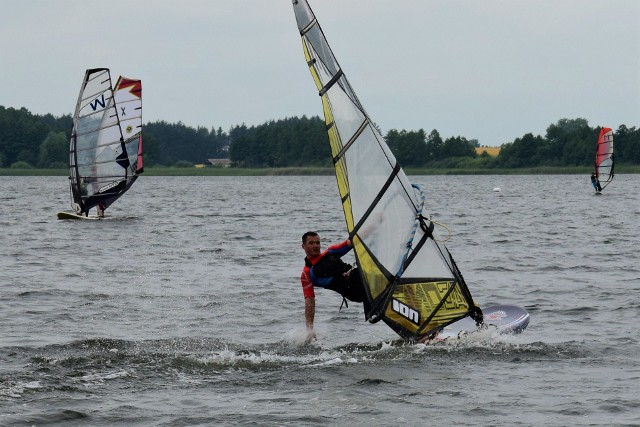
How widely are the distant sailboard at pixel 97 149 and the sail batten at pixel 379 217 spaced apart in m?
21.2

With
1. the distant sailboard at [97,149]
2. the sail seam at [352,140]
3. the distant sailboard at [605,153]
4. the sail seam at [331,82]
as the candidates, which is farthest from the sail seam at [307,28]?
the distant sailboard at [605,153]

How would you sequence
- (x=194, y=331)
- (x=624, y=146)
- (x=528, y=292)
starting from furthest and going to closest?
(x=624, y=146)
(x=528, y=292)
(x=194, y=331)

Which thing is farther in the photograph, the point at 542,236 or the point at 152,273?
the point at 542,236

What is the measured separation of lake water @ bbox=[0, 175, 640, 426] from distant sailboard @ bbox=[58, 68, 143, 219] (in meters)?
8.69

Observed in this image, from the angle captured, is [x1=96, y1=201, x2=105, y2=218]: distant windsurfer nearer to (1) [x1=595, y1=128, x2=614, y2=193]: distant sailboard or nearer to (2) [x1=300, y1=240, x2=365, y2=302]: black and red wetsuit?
(2) [x1=300, y1=240, x2=365, y2=302]: black and red wetsuit

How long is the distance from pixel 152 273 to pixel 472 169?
10925 centimetres

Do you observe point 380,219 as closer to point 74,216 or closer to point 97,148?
point 97,148

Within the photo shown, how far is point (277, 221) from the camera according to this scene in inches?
1303

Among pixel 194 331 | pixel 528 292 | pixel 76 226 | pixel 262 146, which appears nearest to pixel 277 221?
pixel 76 226

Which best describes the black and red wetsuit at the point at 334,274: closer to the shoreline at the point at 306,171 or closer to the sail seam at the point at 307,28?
the sail seam at the point at 307,28

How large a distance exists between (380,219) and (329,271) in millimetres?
660

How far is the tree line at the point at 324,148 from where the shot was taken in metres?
118

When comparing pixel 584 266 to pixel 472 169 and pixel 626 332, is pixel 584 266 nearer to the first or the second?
pixel 626 332

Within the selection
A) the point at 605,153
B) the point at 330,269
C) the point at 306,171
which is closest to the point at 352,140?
the point at 330,269
